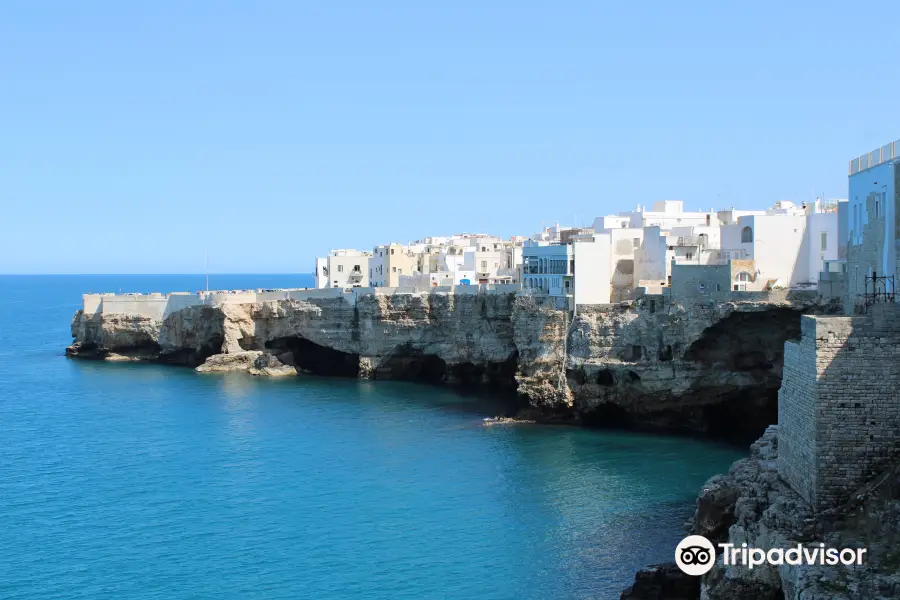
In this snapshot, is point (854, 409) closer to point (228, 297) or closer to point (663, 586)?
point (663, 586)

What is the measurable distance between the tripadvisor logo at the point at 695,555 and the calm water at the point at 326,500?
2.19 metres

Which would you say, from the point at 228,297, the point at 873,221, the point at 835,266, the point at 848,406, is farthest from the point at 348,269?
the point at 848,406

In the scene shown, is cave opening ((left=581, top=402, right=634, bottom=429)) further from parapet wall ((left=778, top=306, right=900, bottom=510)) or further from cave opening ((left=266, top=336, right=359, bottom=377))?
parapet wall ((left=778, top=306, right=900, bottom=510))

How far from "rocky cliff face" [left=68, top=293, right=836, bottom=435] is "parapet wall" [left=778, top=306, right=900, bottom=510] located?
67.8ft

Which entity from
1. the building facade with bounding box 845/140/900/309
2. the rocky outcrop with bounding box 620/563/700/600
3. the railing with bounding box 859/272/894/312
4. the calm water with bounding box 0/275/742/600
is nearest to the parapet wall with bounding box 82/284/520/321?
the calm water with bounding box 0/275/742/600

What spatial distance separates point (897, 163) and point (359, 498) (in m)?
21.7

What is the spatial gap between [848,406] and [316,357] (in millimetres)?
56231

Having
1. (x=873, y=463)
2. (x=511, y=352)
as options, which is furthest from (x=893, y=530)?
(x=511, y=352)

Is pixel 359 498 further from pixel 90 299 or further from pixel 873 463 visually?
pixel 90 299

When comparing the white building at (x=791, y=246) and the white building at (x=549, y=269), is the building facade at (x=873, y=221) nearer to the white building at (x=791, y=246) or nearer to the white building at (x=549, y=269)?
the white building at (x=791, y=246)

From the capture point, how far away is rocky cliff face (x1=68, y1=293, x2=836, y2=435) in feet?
146

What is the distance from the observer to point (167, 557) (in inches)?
1192

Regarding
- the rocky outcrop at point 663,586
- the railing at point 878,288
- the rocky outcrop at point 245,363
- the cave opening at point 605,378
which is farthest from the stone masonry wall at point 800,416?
the rocky outcrop at point 245,363

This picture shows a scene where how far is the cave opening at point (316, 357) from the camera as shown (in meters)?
71.0
